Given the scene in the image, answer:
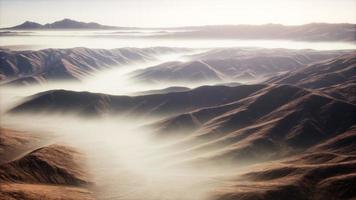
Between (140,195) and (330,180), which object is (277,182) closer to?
(330,180)

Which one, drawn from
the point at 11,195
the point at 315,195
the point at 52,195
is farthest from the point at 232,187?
the point at 11,195

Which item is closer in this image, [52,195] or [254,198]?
[254,198]

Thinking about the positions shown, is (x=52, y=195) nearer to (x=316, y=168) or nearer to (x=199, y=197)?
(x=199, y=197)

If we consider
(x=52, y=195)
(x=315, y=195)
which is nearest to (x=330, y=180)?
(x=315, y=195)

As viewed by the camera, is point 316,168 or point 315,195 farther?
point 316,168

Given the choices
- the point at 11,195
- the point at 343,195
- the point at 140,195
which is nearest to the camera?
the point at 343,195

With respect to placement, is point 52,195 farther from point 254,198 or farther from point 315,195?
point 315,195

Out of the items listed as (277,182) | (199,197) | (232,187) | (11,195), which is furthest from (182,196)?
(11,195)

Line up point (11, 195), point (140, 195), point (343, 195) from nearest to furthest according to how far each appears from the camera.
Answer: point (343, 195), point (11, 195), point (140, 195)
